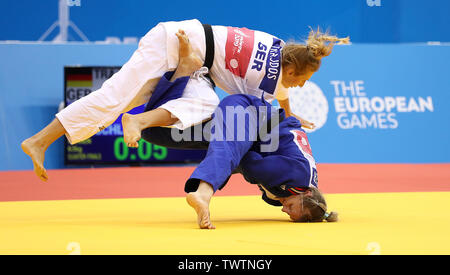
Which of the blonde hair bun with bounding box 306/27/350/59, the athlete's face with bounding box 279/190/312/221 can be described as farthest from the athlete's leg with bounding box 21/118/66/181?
the blonde hair bun with bounding box 306/27/350/59

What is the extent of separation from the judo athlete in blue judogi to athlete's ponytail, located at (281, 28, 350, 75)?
0.30 m

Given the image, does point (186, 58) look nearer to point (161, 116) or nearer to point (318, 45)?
point (161, 116)

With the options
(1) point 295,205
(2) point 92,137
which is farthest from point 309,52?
(2) point 92,137

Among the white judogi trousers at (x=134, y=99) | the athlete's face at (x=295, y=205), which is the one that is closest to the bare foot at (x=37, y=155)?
the white judogi trousers at (x=134, y=99)

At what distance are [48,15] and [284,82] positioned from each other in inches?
173

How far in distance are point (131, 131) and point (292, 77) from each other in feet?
3.00

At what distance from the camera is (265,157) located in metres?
2.67

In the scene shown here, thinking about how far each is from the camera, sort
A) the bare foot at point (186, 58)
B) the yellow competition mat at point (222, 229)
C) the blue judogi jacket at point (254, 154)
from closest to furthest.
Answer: the yellow competition mat at point (222, 229) → the blue judogi jacket at point (254, 154) → the bare foot at point (186, 58)

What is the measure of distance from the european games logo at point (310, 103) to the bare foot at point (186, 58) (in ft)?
13.3

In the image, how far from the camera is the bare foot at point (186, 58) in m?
2.96

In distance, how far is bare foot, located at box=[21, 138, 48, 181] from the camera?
272 centimetres

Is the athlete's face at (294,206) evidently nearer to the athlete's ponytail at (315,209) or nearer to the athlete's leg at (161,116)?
the athlete's ponytail at (315,209)
